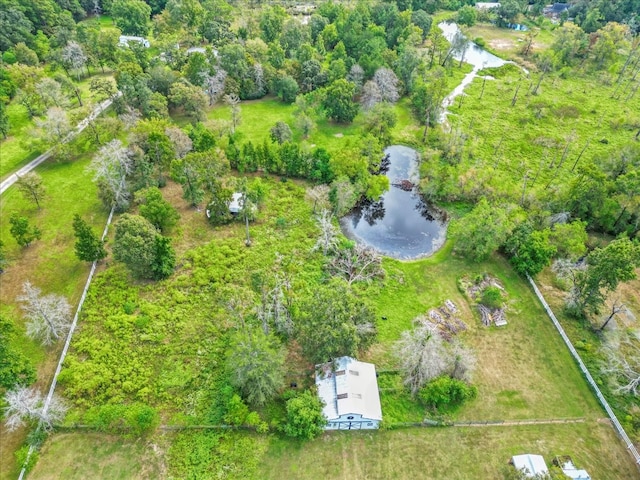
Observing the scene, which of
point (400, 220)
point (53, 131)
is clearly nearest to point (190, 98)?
→ point (53, 131)

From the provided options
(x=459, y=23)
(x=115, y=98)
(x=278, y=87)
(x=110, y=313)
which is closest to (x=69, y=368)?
(x=110, y=313)

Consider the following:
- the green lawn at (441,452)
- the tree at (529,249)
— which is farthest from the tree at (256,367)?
the tree at (529,249)

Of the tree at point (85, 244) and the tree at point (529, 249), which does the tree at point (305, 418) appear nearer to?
the tree at point (85, 244)

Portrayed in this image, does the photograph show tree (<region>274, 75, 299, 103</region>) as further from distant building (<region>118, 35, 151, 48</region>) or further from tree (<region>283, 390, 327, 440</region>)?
tree (<region>283, 390, 327, 440</region>)

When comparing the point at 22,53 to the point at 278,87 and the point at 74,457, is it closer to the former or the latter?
the point at 278,87

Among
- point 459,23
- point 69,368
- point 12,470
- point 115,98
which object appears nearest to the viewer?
point 12,470

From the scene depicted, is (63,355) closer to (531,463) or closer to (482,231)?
(531,463)

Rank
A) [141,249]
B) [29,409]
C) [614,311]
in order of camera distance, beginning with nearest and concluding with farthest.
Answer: [29,409]
[614,311]
[141,249]
